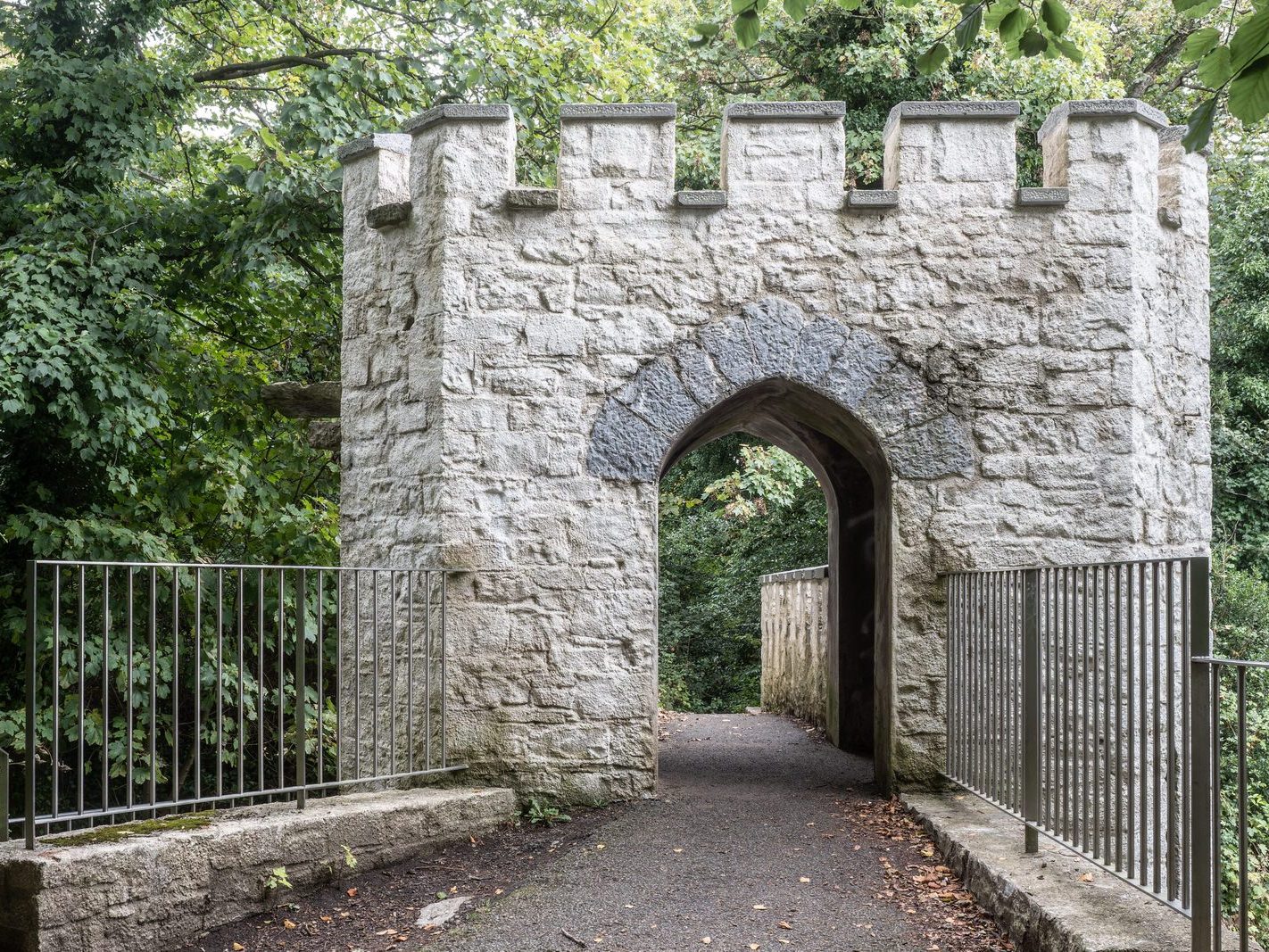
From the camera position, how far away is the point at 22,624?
762 cm

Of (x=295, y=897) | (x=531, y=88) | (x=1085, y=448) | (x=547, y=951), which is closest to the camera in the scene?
(x=547, y=951)

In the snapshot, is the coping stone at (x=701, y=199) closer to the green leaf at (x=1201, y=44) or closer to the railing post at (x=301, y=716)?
the railing post at (x=301, y=716)

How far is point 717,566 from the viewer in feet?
59.2

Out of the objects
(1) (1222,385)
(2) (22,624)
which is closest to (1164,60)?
(1) (1222,385)

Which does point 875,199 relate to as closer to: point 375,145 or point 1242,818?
point 375,145

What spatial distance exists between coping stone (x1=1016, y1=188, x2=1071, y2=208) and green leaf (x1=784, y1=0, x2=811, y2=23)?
3014 millimetres

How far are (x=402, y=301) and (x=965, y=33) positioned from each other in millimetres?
3560

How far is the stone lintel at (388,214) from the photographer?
599cm

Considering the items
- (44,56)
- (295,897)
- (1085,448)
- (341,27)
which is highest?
(341,27)

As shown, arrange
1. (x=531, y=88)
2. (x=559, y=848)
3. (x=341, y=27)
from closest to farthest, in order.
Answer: (x=559, y=848) < (x=531, y=88) < (x=341, y=27)

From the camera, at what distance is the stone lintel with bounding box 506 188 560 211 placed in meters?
5.82

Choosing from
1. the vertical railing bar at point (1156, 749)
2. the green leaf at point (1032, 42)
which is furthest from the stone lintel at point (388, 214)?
the vertical railing bar at point (1156, 749)

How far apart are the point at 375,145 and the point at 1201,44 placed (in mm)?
4483

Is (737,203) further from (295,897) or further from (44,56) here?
(44,56)
